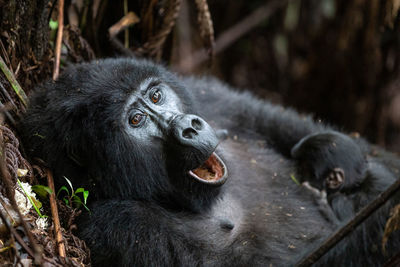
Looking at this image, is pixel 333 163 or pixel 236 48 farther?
pixel 236 48

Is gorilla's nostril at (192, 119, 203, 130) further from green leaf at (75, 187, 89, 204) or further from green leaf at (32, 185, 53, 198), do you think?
green leaf at (32, 185, 53, 198)

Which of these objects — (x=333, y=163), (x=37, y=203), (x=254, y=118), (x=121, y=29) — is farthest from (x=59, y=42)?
(x=333, y=163)

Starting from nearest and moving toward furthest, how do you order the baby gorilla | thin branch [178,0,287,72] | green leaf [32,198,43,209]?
green leaf [32,198,43,209] < the baby gorilla < thin branch [178,0,287,72]

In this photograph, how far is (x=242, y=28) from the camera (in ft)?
21.6

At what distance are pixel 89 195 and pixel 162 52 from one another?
1.93 m

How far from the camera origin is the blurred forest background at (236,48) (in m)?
2.63

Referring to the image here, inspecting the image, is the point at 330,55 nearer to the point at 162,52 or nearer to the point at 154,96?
the point at 162,52

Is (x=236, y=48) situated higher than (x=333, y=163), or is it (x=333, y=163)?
(x=333, y=163)

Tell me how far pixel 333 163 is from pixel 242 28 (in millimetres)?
3686

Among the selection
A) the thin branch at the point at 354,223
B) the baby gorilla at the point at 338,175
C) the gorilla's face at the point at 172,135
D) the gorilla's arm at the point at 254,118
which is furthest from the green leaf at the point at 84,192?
the baby gorilla at the point at 338,175

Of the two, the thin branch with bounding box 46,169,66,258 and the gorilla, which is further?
the gorilla

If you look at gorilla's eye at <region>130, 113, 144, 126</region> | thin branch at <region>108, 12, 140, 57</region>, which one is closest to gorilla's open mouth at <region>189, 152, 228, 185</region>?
gorilla's eye at <region>130, 113, 144, 126</region>

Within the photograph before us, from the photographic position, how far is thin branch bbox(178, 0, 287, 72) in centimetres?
650

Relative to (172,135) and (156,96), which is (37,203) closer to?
(172,135)
